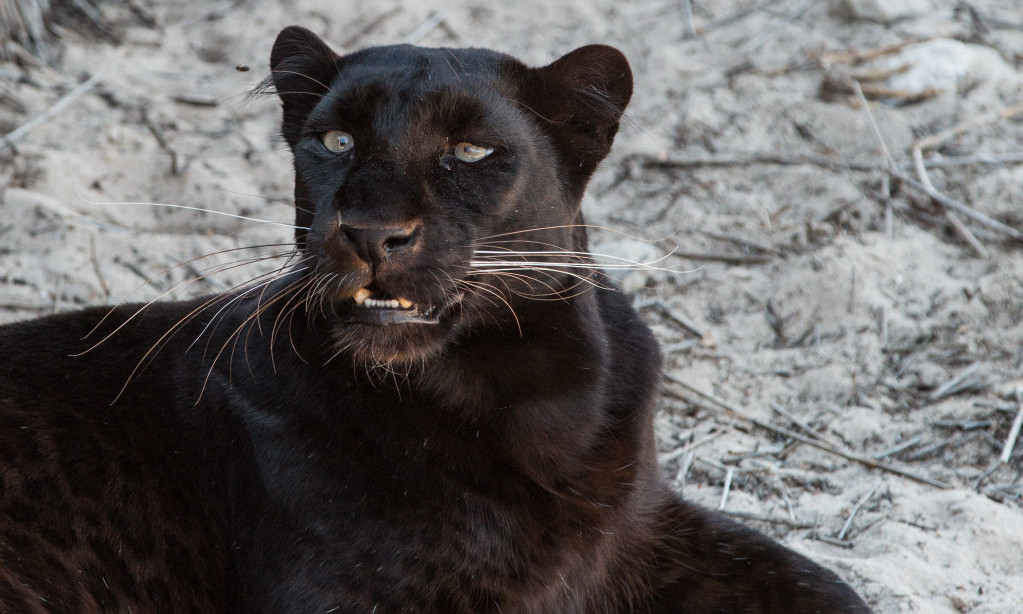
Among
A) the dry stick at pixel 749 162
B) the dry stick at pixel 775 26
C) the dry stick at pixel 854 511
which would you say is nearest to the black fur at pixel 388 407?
the dry stick at pixel 854 511

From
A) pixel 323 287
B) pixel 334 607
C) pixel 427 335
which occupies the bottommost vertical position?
pixel 334 607

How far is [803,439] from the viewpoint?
3.99 m

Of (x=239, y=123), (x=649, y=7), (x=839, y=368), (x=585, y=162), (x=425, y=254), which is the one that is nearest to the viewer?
(x=425, y=254)

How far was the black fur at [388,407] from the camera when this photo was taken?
2.65 m

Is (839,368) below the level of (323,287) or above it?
below

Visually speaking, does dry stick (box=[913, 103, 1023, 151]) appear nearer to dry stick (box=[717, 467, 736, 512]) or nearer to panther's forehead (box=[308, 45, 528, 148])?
dry stick (box=[717, 467, 736, 512])

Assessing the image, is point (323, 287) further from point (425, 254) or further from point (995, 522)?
point (995, 522)

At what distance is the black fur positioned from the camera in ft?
8.70

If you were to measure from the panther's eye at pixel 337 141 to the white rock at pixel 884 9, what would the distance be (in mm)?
4268

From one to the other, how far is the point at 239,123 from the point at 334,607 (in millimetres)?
3614

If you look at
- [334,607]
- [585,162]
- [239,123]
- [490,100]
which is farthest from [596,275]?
[239,123]

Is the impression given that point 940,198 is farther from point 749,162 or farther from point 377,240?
point 377,240

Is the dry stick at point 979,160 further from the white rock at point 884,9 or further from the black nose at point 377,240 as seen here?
the black nose at point 377,240

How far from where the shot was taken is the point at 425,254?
8.18 ft
